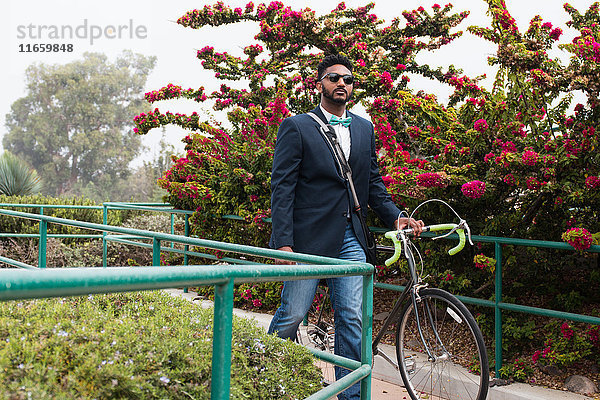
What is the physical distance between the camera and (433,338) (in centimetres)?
348

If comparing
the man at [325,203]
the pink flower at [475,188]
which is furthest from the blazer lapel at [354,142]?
the pink flower at [475,188]

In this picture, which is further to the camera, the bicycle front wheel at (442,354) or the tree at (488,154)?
the tree at (488,154)

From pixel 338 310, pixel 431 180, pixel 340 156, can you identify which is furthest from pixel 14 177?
pixel 338 310

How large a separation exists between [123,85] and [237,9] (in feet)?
199

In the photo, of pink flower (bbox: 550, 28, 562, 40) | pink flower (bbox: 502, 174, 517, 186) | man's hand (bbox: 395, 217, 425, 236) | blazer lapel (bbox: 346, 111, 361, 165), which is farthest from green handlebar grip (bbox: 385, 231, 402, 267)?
pink flower (bbox: 550, 28, 562, 40)

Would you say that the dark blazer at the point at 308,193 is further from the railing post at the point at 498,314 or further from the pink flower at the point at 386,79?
the pink flower at the point at 386,79

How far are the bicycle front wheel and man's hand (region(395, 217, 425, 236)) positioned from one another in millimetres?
403

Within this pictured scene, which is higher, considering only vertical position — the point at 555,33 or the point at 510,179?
the point at 555,33

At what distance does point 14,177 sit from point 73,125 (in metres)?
50.3

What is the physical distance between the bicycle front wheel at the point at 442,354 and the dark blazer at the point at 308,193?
65 cm

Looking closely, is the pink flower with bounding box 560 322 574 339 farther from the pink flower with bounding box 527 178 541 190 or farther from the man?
the man

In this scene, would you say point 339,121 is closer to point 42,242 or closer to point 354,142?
point 354,142

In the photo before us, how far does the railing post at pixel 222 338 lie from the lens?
50.0 inches

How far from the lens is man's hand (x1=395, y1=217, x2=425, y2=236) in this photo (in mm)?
3238
